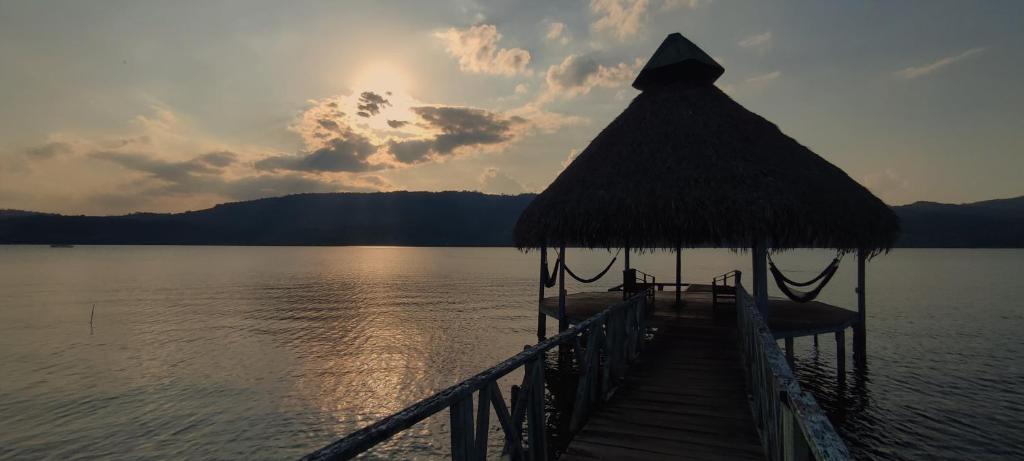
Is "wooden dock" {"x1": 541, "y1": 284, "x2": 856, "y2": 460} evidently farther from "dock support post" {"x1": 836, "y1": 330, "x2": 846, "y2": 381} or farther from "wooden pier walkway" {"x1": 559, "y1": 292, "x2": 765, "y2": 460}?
"dock support post" {"x1": 836, "y1": 330, "x2": 846, "y2": 381}

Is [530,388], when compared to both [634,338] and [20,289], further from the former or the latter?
[20,289]

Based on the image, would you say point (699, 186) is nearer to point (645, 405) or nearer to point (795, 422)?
point (645, 405)

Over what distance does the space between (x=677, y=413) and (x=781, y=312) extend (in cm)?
897

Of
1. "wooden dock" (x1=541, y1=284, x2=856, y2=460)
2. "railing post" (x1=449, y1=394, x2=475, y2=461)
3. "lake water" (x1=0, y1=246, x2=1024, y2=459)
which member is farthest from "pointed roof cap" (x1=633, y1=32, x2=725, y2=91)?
"railing post" (x1=449, y1=394, x2=475, y2=461)

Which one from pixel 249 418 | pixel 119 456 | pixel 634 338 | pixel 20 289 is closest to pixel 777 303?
pixel 634 338

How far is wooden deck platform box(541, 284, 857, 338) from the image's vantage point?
11305 mm

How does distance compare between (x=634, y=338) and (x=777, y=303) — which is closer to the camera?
(x=634, y=338)

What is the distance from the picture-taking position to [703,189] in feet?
34.9

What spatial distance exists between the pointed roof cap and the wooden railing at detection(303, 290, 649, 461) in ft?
27.8

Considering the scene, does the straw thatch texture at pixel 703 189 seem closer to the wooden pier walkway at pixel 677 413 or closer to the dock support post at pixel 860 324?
the dock support post at pixel 860 324

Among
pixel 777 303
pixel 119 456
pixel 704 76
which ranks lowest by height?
pixel 119 456

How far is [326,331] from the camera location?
2470 cm

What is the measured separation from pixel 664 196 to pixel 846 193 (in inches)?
195

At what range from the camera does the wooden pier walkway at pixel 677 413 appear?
5055 millimetres
